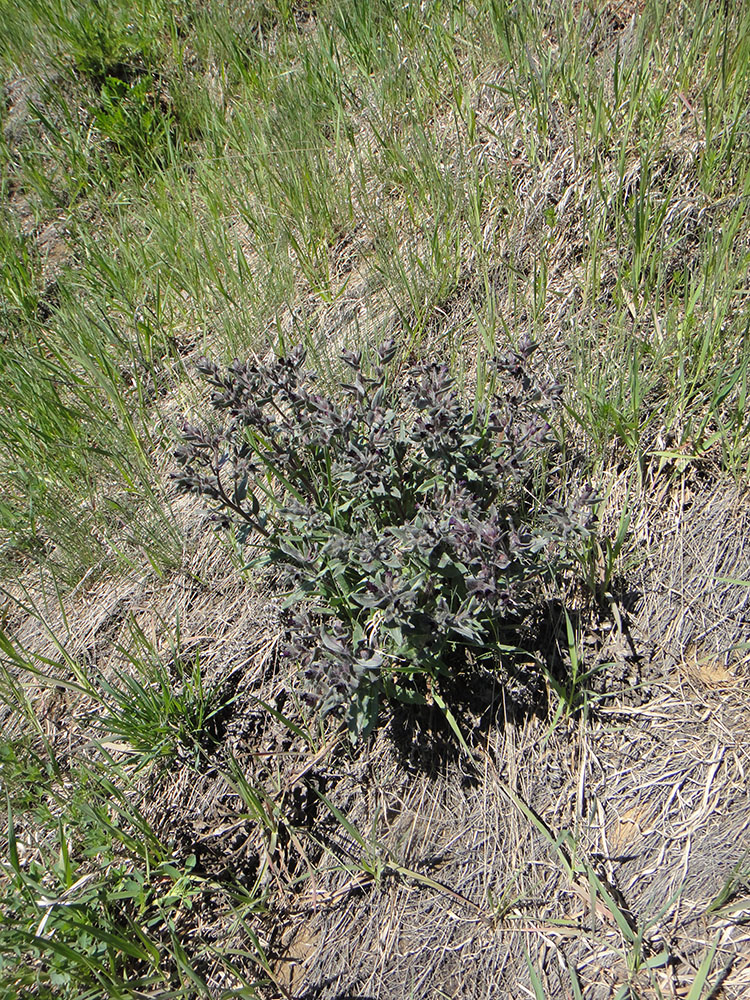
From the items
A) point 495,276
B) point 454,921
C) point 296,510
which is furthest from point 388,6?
point 454,921

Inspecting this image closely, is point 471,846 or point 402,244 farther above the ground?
point 402,244

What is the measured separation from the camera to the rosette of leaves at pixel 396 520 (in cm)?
199

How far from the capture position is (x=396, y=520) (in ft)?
7.64

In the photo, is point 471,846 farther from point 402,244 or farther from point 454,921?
point 402,244

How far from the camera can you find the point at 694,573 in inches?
88.5

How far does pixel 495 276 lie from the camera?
112 inches

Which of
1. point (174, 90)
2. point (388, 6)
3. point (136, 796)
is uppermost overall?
point (174, 90)

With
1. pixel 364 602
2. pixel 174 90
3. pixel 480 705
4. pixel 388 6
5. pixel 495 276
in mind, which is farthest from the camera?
pixel 174 90

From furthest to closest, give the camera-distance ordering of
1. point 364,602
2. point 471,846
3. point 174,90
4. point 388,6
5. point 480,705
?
1. point 174,90
2. point 388,6
3. point 480,705
4. point 471,846
5. point 364,602

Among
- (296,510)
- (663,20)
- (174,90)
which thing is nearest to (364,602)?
(296,510)

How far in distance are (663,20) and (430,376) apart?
2048 millimetres

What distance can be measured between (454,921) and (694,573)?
51.1 inches

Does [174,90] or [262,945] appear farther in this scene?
[174,90]

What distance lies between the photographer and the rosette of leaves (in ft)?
6.52
